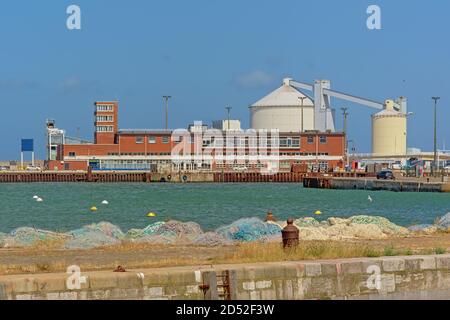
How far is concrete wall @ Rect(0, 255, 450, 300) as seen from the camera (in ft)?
50.7

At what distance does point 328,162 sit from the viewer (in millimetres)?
138500

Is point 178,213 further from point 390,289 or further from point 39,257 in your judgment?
point 390,289

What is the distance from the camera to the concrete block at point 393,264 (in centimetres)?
1825

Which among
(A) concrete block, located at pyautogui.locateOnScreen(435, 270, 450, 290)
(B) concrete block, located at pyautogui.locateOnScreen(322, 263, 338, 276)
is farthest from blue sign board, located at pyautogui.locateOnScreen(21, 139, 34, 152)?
(B) concrete block, located at pyautogui.locateOnScreen(322, 263, 338, 276)

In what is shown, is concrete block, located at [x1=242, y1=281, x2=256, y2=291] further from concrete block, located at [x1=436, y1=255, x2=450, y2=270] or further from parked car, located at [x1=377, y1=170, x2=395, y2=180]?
parked car, located at [x1=377, y1=170, x2=395, y2=180]

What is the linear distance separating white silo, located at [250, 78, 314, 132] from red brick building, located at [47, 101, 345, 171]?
6.24 meters

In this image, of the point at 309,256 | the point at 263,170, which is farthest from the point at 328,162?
the point at 309,256

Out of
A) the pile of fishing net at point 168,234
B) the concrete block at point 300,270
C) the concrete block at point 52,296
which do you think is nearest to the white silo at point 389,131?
the pile of fishing net at point 168,234

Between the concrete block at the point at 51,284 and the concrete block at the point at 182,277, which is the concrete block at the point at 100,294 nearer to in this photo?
the concrete block at the point at 51,284

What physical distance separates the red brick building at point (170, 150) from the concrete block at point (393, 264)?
11666 centimetres

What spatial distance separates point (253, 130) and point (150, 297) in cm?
12269

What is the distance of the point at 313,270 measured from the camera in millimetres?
17547
